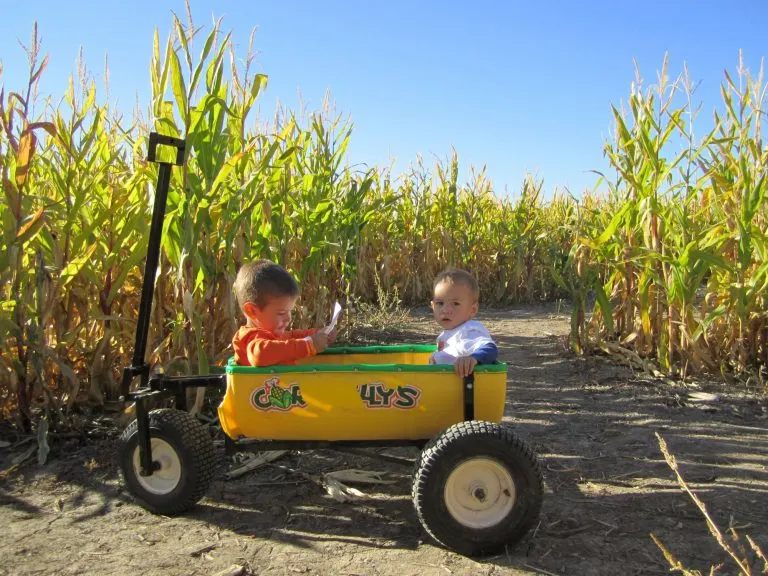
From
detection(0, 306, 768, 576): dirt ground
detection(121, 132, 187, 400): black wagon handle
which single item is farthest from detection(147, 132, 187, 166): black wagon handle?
detection(0, 306, 768, 576): dirt ground

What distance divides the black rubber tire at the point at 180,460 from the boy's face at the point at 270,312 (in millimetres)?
457

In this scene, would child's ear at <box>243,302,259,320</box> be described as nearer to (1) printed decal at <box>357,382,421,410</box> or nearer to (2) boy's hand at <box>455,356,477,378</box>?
(1) printed decal at <box>357,382,421,410</box>

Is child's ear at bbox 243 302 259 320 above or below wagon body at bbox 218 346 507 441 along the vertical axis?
above

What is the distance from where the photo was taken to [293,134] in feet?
16.6

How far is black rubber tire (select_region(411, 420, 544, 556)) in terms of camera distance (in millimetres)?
2090

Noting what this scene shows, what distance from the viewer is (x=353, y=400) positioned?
2244mm

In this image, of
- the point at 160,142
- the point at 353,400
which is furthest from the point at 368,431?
the point at 160,142

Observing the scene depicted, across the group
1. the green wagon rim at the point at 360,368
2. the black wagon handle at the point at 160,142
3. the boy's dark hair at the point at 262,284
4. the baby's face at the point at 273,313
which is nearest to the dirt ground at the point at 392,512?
the green wagon rim at the point at 360,368

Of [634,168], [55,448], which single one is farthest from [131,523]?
[634,168]

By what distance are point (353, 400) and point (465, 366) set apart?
40cm

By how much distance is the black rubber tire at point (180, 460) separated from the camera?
2.39 m

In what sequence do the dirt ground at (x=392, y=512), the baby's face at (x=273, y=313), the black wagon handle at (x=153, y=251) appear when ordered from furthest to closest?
the baby's face at (x=273, y=313), the black wagon handle at (x=153, y=251), the dirt ground at (x=392, y=512)

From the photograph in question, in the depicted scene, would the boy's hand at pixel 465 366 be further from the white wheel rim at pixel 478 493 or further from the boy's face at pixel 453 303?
the boy's face at pixel 453 303

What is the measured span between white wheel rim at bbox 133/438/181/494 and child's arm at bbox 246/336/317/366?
0.49m
